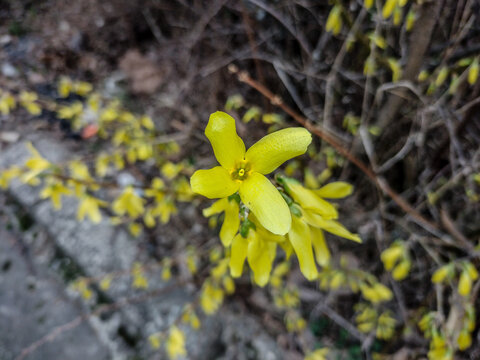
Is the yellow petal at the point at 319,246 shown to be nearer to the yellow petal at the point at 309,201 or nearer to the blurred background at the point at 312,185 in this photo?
the yellow petal at the point at 309,201

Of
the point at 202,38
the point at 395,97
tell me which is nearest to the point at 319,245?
the point at 395,97

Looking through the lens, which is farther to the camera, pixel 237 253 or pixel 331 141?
pixel 331 141

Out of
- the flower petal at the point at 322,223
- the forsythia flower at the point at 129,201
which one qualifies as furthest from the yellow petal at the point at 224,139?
the forsythia flower at the point at 129,201

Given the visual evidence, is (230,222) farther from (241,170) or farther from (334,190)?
(334,190)

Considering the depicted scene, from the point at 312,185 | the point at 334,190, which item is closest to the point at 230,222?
the point at 334,190

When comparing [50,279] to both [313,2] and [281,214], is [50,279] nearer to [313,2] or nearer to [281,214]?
[281,214]

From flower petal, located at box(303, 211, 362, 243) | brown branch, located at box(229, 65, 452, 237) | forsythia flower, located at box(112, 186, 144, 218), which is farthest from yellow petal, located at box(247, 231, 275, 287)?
forsythia flower, located at box(112, 186, 144, 218)
